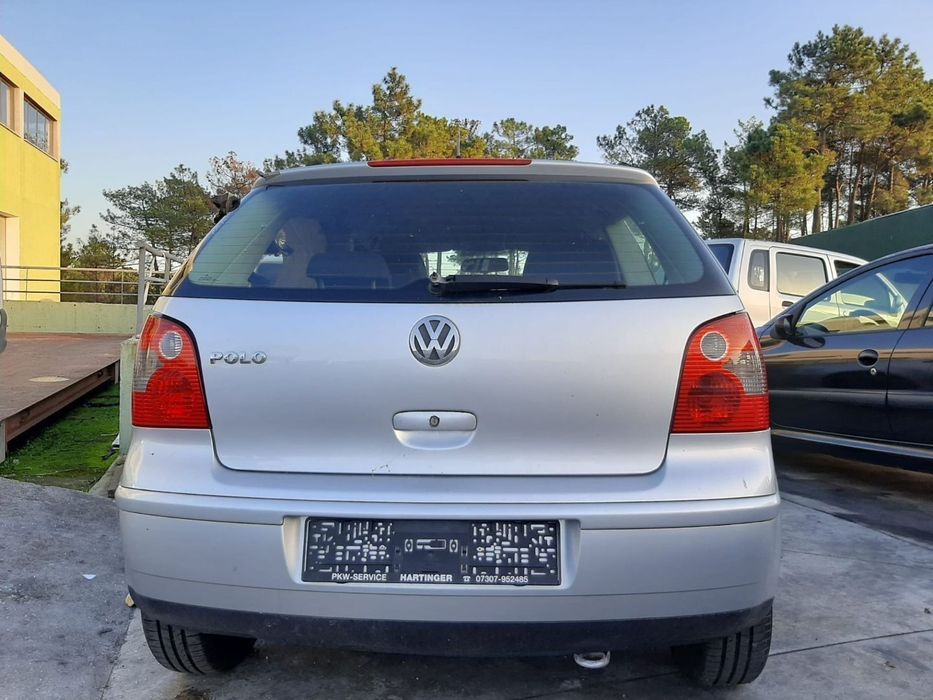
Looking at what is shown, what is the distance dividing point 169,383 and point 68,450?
4.80 meters

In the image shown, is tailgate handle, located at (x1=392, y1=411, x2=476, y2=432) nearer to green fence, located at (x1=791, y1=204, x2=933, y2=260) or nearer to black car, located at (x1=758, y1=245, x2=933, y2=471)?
black car, located at (x1=758, y1=245, x2=933, y2=471)

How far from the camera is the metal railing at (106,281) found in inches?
299

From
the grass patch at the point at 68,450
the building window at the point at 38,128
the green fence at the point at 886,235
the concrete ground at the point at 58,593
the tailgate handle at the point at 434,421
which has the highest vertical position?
the building window at the point at 38,128

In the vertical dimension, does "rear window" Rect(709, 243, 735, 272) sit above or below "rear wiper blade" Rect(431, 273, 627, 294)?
above

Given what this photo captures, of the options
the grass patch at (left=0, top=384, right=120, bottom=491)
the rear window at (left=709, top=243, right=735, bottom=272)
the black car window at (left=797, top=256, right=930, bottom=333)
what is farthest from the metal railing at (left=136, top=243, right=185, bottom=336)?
the rear window at (left=709, top=243, right=735, bottom=272)

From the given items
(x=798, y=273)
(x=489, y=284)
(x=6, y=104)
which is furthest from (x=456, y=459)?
(x=6, y=104)

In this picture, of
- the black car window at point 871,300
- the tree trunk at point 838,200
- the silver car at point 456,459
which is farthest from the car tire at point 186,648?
the tree trunk at point 838,200

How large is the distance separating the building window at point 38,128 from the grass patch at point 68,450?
61.0 feet

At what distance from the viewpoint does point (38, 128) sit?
23.8 meters

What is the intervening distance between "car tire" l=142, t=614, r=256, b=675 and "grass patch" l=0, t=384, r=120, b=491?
2.90 m

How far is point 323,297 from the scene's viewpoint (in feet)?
6.32

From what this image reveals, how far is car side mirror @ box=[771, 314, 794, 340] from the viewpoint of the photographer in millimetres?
4781

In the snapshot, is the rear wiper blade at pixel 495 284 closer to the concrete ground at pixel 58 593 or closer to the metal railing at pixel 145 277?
the concrete ground at pixel 58 593

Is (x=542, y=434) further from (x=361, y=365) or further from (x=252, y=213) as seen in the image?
(x=252, y=213)
